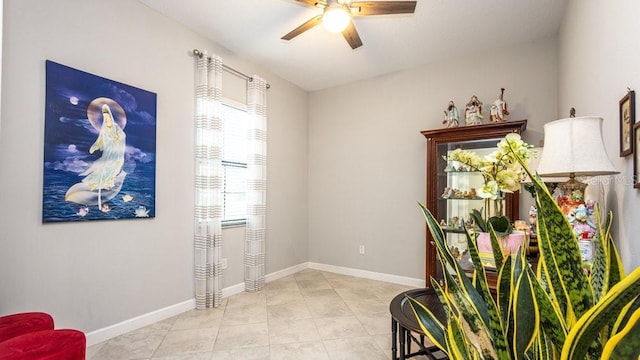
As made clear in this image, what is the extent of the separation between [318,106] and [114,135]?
280cm

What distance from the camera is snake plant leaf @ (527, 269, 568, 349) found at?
0.57 meters

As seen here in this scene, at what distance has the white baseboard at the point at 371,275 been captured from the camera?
3661 millimetres

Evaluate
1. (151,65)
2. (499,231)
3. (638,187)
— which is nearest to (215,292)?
(151,65)

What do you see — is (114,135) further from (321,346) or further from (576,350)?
(576,350)

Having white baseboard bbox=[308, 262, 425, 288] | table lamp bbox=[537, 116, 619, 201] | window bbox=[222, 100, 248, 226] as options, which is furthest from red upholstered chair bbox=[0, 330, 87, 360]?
white baseboard bbox=[308, 262, 425, 288]

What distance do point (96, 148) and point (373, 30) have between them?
2559 mm

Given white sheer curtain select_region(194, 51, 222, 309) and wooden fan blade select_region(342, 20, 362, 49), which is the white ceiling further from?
white sheer curtain select_region(194, 51, 222, 309)

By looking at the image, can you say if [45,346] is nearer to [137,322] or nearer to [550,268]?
[137,322]

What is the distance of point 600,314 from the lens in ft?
1.45

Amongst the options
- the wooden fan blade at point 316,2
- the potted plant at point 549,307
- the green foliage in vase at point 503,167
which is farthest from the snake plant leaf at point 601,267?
the wooden fan blade at point 316,2

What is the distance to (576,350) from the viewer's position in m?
0.48

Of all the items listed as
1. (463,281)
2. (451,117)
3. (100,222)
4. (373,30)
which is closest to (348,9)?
(373,30)

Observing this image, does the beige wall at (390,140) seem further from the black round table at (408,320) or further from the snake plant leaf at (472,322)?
→ the snake plant leaf at (472,322)

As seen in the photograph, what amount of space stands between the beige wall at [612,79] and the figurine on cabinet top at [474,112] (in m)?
0.94
